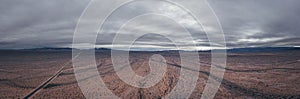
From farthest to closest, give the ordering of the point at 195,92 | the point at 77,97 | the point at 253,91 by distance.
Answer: the point at 253,91
the point at 195,92
the point at 77,97

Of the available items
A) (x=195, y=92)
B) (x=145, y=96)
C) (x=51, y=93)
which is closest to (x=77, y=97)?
(x=51, y=93)

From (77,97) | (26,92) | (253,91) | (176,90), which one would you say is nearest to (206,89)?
(176,90)

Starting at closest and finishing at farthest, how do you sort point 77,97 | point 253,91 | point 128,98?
point 128,98 < point 77,97 < point 253,91

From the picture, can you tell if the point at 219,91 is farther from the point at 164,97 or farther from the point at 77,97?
→ the point at 77,97

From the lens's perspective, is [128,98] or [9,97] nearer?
[128,98]

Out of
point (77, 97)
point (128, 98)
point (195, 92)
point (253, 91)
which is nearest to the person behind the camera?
point (128, 98)

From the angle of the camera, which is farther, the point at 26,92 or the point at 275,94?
the point at 26,92

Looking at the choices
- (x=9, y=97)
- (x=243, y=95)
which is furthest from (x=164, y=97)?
(x=9, y=97)

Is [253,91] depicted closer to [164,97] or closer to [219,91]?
[219,91]
